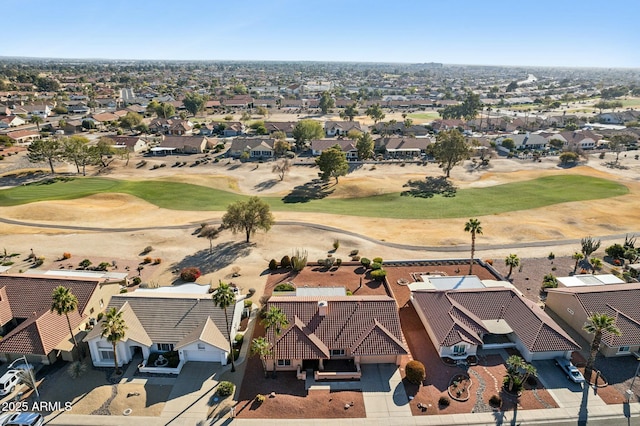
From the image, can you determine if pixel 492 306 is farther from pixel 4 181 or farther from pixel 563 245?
pixel 4 181

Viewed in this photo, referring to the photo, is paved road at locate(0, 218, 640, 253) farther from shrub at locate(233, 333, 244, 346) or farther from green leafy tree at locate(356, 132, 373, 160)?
green leafy tree at locate(356, 132, 373, 160)

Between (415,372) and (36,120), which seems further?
(36,120)

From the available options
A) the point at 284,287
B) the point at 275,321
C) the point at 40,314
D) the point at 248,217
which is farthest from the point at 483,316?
the point at 40,314

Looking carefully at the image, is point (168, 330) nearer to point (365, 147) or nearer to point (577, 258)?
point (577, 258)

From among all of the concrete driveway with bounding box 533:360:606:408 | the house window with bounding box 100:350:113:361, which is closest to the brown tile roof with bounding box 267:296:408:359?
the concrete driveway with bounding box 533:360:606:408

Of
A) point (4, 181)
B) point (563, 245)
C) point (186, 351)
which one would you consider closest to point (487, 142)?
point (563, 245)

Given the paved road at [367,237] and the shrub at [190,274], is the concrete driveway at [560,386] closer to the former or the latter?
the paved road at [367,237]
